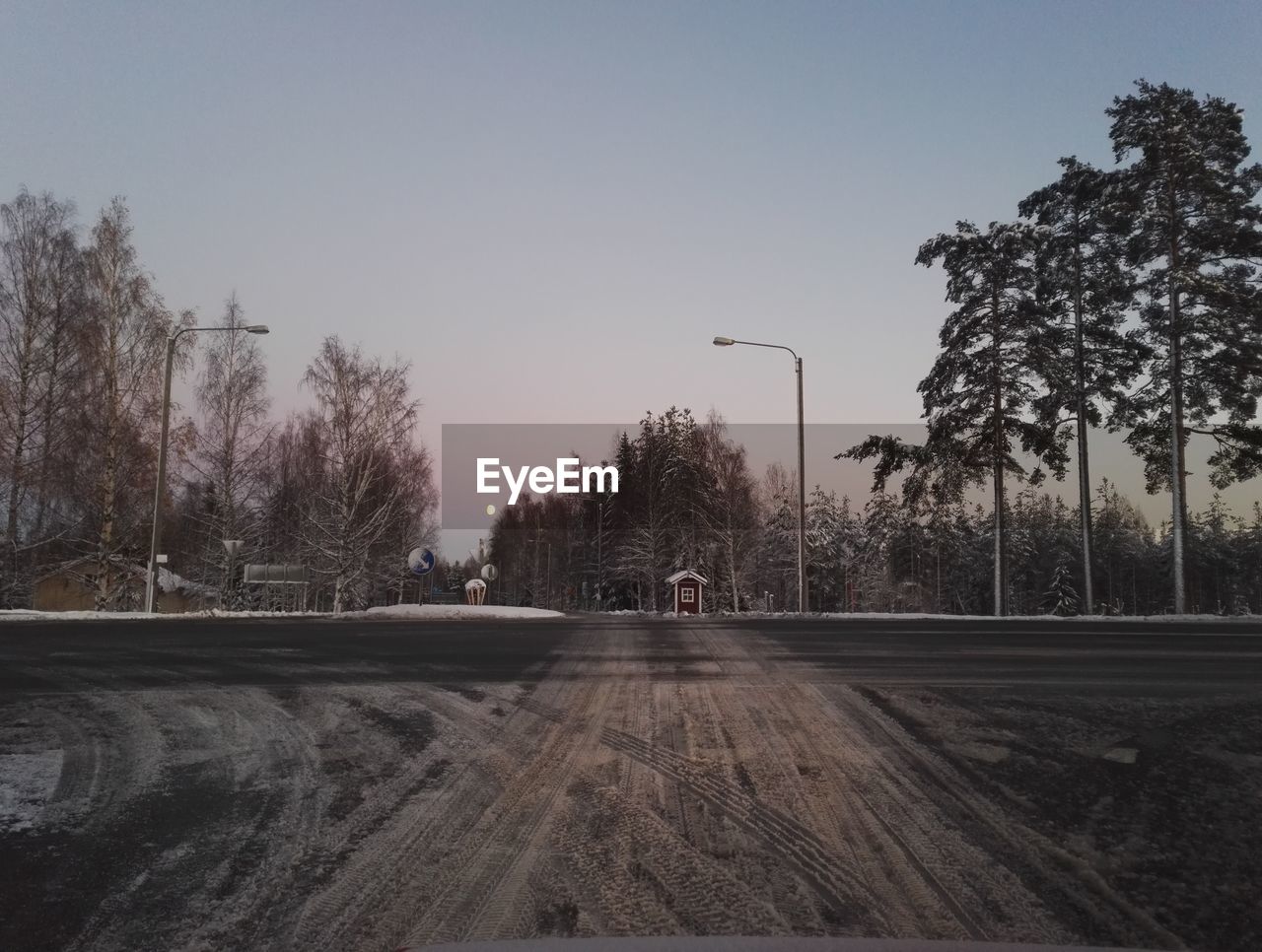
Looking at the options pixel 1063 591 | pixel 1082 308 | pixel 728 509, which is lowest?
pixel 1063 591

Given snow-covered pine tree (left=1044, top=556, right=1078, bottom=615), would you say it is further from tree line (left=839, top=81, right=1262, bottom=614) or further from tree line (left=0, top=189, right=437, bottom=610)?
tree line (left=0, top=189, right=437, bottom=610)

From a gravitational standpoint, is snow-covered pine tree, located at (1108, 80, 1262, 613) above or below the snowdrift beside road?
above

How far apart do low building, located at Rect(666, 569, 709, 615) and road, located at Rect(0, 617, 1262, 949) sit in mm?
36880

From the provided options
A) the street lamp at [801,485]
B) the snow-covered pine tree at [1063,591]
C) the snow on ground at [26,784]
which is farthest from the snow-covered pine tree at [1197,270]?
the snow-covered pine tree at [1063,591]

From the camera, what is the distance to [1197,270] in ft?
91.7

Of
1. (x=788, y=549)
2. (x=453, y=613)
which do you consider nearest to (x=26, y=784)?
(x=453, y=613)

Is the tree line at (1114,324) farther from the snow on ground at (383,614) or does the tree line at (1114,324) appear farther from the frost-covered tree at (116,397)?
the frost-covered tree at (116,397)

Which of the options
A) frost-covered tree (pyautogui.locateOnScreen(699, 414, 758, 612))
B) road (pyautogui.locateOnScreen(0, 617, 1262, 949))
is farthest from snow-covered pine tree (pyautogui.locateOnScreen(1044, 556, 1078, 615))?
road (pyautogui.locateOnScreen(0, 617, 1262, 949))

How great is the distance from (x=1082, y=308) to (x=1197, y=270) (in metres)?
5.63

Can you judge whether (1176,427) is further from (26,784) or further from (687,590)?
(26,784)

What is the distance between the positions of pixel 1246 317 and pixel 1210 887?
30.5 m

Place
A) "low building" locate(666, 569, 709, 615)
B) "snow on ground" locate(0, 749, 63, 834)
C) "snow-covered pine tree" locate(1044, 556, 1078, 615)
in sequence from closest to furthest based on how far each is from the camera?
"snow on ground" locate(0, 749, 63, 834)
"low building" locate(666, 569, 709, 615)
"snow-covered pine tree" locate(1044, 556, 1078, 615)

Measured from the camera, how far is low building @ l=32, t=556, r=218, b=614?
3133 centimetres

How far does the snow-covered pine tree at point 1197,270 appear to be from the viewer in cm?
2741
